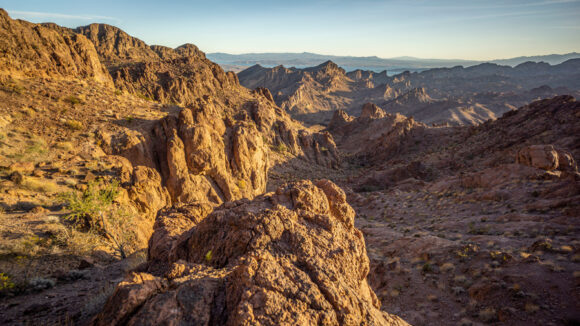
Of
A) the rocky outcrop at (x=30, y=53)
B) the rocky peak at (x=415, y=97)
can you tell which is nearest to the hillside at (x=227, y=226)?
the rocky outcrop at (x=30, y=53)

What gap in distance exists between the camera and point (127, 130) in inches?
755

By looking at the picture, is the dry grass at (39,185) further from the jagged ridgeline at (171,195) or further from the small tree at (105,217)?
the small tree at (105,217)

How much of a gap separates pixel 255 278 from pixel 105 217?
11482 mm

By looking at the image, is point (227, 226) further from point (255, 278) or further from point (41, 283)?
point (41, 283)

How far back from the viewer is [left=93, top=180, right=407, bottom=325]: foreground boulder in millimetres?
3947

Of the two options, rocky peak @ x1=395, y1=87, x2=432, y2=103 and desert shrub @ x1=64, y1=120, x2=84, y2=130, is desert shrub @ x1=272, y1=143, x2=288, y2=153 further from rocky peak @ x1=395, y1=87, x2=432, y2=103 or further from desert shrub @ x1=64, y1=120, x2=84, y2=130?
rocky peak @ x1=395, y1=87, x2=432, y2=103

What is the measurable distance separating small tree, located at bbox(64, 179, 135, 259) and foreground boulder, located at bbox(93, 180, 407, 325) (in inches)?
248

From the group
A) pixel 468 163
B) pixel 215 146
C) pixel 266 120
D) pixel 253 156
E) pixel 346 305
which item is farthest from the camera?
pixel 266 120

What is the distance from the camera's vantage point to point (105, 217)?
12.2 metres

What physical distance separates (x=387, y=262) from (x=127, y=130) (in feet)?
67.4

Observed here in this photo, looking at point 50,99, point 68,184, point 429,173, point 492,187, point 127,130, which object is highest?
point 50,99

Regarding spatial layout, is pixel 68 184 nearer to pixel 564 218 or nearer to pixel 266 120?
pixel 564 218

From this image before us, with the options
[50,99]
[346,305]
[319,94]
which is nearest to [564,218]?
[346,305]

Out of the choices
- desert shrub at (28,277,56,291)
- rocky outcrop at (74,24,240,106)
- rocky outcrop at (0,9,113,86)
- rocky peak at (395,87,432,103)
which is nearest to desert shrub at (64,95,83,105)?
rocky outcrop at (0,9,113,86)
